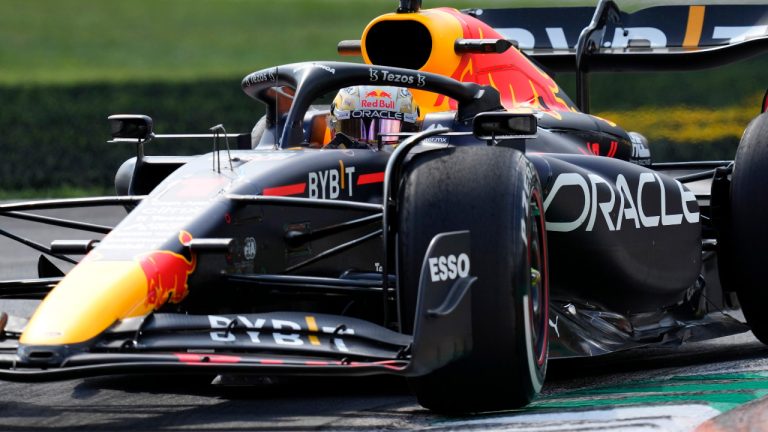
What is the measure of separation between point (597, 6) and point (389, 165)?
4594mm

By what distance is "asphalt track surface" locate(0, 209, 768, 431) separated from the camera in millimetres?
5207

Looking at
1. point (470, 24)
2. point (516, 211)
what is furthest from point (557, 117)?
point (516, 211)

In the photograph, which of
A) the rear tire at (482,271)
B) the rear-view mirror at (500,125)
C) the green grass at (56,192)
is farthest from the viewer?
the green grass at (56,192)

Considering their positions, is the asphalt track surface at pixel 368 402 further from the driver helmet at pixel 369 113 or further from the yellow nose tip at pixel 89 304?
the driver helmet at pixel 369 113

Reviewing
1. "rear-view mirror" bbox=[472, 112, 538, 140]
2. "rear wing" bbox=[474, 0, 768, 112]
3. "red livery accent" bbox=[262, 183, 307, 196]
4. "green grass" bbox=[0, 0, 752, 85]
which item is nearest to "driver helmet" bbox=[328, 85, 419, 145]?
"red livery accent" bbox=[262, 183, 307, 196]

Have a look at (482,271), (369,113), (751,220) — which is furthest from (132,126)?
(751,220)

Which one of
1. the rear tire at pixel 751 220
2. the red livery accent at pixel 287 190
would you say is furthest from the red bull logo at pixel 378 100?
the rear tire at pixel 751 220

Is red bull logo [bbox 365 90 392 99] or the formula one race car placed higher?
red bull logo [bbox 365 90 392 99]

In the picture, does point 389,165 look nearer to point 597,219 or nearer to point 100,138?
point 597,219

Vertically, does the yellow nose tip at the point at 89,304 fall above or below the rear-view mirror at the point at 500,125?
below

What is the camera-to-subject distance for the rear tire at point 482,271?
17.0ft

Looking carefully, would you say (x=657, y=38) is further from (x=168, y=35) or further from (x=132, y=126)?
(x=168, y=35)

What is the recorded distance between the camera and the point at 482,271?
523 centimetres

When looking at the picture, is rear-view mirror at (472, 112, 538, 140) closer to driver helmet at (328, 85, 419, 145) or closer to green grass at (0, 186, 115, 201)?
driver helmet at (328, 85, 419, 145)
